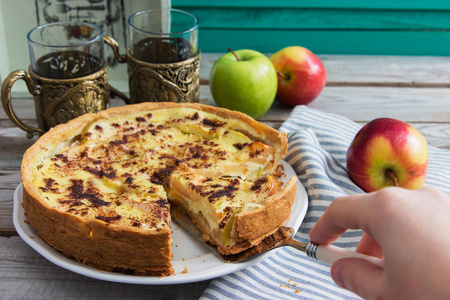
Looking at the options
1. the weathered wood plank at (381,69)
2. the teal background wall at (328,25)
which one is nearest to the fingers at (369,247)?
the weathered wood plank at (381,69)

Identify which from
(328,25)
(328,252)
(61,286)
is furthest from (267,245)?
(328,25)

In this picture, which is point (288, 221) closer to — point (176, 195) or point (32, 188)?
point (176, 195)

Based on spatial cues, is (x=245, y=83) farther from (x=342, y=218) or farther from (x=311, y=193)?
(x=342, y=218)

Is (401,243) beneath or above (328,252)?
above

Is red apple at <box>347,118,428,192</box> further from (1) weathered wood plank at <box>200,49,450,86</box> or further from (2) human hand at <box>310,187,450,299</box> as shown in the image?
(1) weathered wood plank at <box>200,49,450,86</box>

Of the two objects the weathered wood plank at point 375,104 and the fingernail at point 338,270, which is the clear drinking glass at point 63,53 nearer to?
the weathered wood plank at point 375,104

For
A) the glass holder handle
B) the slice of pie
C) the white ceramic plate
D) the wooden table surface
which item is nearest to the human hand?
the white ceramic plate
